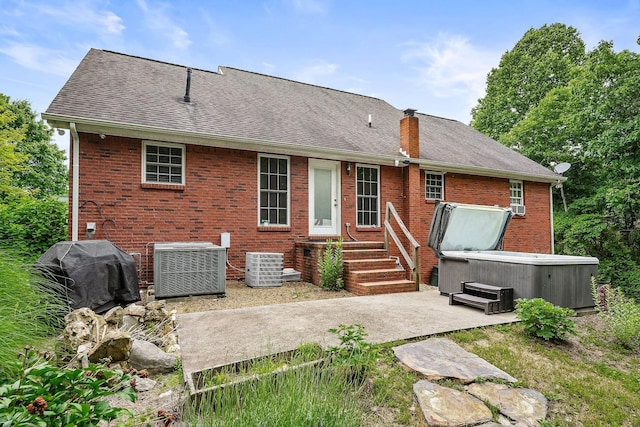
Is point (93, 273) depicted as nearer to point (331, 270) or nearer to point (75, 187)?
point (75, 187)

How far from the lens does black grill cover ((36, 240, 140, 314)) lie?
430cm

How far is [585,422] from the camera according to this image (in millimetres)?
2475

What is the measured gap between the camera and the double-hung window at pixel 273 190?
7836 millimetres

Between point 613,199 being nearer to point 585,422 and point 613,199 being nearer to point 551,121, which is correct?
point 551,121

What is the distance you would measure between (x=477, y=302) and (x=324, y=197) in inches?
181

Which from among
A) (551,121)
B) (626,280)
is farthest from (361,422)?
(551,121)

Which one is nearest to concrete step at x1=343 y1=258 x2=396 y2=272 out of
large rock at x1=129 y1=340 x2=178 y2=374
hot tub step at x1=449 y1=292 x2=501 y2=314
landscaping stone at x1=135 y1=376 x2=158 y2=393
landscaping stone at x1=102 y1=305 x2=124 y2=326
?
hot tub step at x1=449 y1=292 x2=501 y2=314

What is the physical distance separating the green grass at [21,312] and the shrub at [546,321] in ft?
15.5

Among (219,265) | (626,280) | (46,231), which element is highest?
(46,231)

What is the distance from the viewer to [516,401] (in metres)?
2.59

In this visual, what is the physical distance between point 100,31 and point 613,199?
52.3 ft

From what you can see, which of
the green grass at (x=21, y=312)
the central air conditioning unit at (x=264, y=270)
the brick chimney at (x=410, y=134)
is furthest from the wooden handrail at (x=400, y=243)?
the green grass at (x=21, y=312)

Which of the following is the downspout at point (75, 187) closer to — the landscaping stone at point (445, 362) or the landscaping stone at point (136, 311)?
the landscaping stone at point (136, 311)

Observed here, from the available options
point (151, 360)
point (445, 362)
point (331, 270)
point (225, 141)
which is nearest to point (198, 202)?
point (225, 141)
